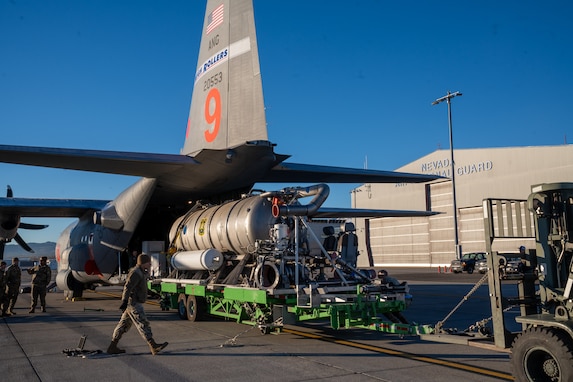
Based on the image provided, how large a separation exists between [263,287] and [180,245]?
512 centimetres

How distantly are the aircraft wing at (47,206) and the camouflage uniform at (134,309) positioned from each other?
469 inches

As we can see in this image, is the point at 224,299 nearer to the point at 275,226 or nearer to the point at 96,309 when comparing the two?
the point at 275,226

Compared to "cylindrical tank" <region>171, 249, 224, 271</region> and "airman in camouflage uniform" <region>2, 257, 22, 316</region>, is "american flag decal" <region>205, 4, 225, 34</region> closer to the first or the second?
"cylindrical tank" <region>171, 249, 224, 271</region>

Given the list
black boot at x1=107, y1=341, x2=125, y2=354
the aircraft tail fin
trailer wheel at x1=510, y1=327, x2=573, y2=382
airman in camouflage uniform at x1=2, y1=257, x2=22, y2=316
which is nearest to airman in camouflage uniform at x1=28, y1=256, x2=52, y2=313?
airman in camouflage uniform at x1=2, y1=257, x2=22, y2=316

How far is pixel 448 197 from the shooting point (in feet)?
164

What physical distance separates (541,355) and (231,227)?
7.47 metres

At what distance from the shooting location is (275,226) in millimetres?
10789

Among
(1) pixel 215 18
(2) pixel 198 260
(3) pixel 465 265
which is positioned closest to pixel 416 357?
(2) pixel 198 260

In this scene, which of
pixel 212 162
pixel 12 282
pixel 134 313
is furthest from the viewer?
pixel 12 282

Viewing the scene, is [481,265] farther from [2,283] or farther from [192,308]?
[2,283]

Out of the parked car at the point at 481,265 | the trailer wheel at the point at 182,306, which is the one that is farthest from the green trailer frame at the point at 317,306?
the parked car at the point at 481,265

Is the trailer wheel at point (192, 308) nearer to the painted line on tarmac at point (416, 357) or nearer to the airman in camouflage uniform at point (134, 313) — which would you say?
the painted line on tarmac at point (416, 357)

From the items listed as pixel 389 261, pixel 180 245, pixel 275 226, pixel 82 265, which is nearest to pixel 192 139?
pixel 180 245

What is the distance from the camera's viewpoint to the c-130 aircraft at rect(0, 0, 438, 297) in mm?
11734
